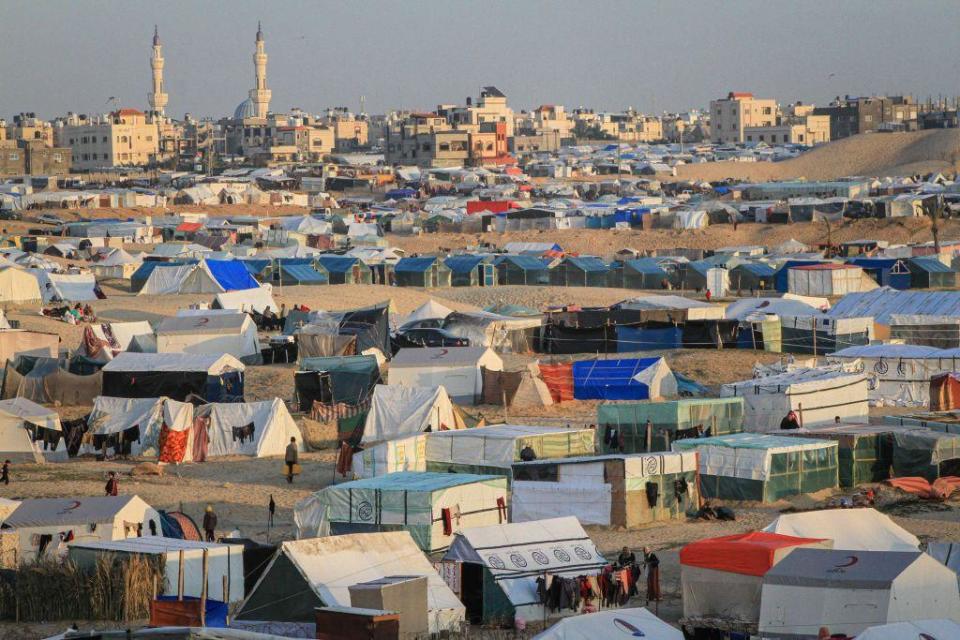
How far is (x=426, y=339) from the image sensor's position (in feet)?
88.3

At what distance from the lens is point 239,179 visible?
82.2 metres

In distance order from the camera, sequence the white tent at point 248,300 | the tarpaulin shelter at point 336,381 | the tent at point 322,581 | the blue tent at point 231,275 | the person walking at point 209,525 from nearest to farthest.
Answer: the tent at point 322,581
the person walking at point 209,525
the tarpaulin shelter at point 336,381
the white tent at point 248,300
the blue tent at point 231,275

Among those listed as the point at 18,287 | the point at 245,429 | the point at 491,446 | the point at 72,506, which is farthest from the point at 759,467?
the point at 18,287

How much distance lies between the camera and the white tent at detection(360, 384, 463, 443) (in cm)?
2006

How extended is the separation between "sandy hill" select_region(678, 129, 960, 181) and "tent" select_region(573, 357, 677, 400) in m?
68.5

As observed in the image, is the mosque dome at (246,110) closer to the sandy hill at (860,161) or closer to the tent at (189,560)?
the sandy hill at (860,161)

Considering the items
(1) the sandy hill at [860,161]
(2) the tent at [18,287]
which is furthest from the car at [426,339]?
(1) the sandy hill at [860,161]

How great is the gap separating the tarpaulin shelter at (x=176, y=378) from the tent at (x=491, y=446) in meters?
5.74

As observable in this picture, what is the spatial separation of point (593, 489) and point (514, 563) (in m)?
3.41

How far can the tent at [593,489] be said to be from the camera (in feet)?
52.6

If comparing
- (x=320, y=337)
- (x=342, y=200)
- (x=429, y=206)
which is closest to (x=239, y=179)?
(x=342, y=200)

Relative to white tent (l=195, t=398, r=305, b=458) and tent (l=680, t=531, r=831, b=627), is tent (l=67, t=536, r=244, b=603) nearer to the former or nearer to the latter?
tent (l=680, t=531, r=831, b=627)

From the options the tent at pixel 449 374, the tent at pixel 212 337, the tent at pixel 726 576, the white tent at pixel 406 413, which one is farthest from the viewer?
the tent at pixel 212 337

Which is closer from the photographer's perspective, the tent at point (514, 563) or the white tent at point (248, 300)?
the tent at point (514, 563)
